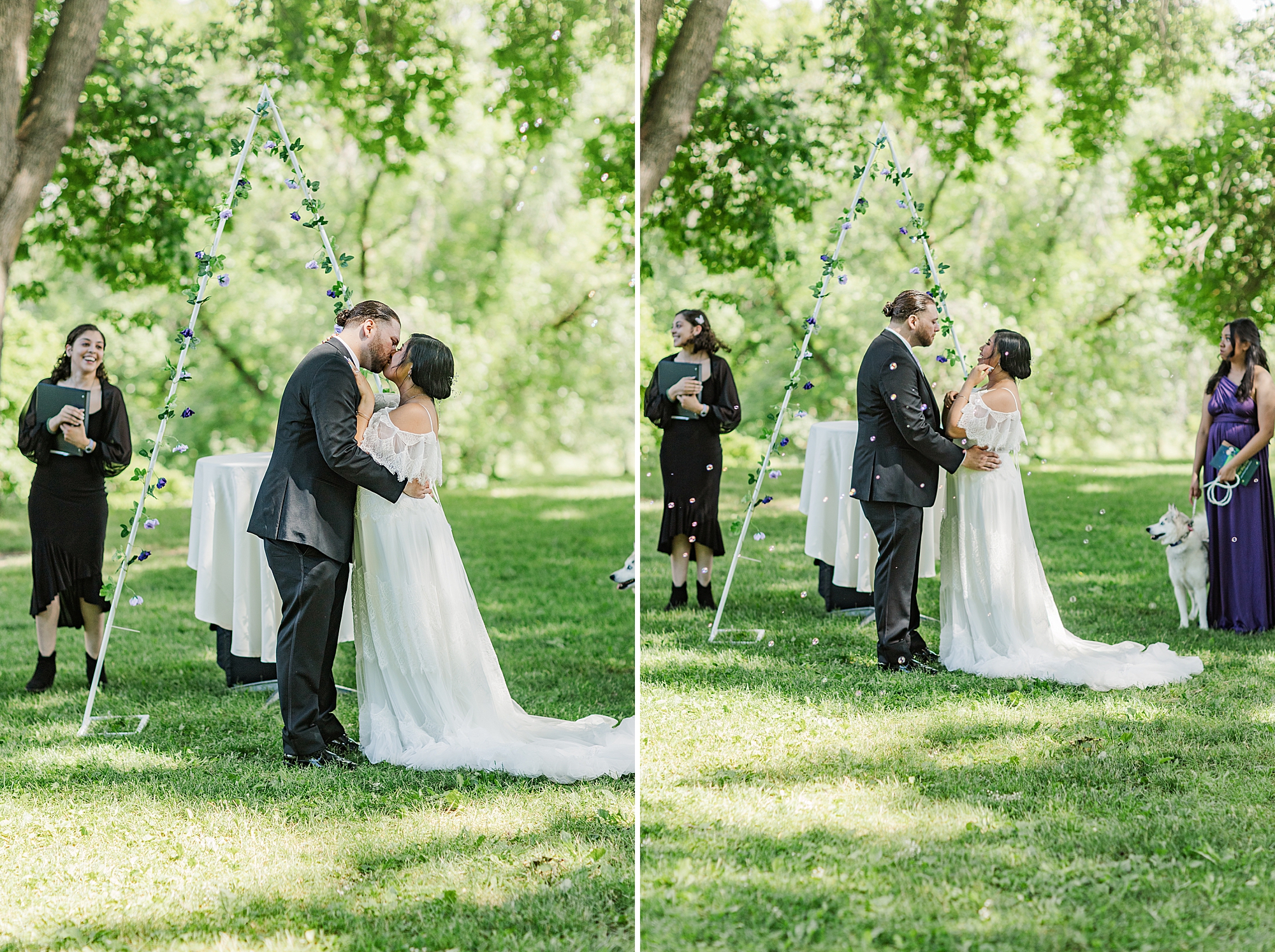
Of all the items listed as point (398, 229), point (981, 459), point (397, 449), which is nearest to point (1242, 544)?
point (981, 459)

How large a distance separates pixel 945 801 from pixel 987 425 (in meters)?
1.93

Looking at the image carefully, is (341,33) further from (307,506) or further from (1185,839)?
(1185,839)

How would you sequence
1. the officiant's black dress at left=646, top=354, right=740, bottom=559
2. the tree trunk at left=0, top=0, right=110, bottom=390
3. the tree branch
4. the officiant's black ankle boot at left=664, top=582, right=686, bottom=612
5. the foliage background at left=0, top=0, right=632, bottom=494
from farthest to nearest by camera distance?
the foliage background at left=0, top=0, right=632, bottom=494 < the tree branch < the tree trunk at left=0, top=0, right=110, bottom=390 < the officiant's black ankle boot at left=664, top=582, right=686, bottom=612 < the officiant's black dress at left=646, top=354, right=740, bottom=559

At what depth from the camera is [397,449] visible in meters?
3.87

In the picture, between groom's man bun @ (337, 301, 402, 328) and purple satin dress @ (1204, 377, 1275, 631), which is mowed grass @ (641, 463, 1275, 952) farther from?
groom's man bun @ (337, 301, 402, 328)

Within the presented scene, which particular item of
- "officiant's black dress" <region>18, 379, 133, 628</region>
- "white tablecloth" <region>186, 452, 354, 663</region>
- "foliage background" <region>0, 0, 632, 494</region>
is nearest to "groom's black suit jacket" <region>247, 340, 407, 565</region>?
"white tablecloth" <region>186, 452, 354, 663</region>

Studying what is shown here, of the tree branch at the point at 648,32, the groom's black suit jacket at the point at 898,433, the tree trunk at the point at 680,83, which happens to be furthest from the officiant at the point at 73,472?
the tree trunk at the point at 680,83

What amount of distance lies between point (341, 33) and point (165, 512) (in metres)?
5.34

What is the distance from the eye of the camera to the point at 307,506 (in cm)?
378

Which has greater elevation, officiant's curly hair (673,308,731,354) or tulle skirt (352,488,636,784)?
officiant's curly hair (673,308,731,354)

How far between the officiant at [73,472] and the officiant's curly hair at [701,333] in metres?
2.72

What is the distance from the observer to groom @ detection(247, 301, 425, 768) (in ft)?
12.2

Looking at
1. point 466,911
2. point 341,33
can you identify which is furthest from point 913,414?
point 341,33

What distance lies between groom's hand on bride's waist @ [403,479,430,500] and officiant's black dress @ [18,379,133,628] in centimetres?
167
